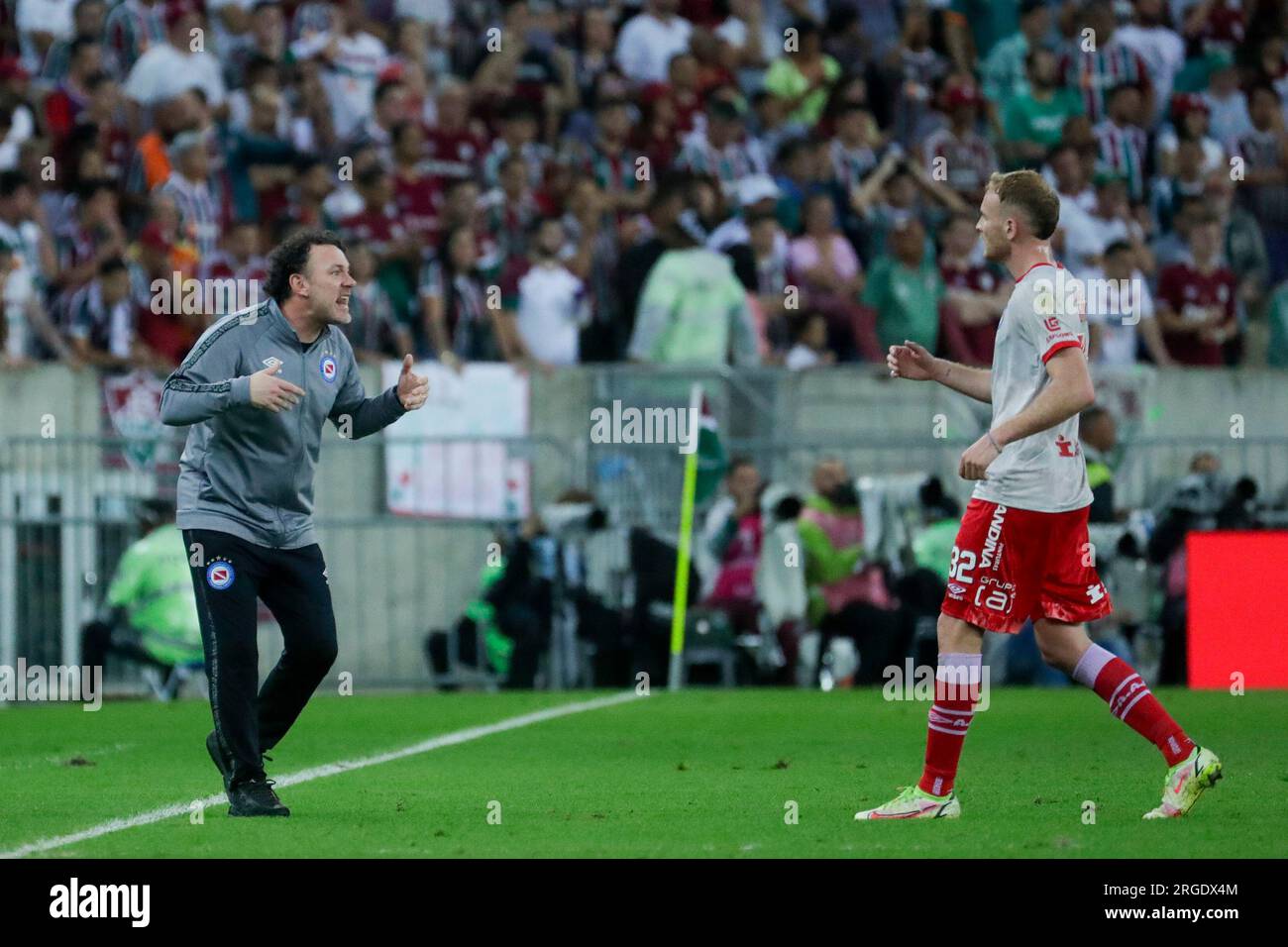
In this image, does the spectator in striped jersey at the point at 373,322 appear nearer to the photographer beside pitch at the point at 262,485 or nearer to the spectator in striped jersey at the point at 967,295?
the spectator in striped jersey at the point at 967,295

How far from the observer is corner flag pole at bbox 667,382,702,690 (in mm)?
16922

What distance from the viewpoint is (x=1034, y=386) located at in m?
8.38

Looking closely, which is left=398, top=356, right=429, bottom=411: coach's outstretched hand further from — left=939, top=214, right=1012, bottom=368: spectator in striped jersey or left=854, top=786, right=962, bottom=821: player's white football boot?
left=939, top=214, right=1012, bottom=368: spectator in striped jersey

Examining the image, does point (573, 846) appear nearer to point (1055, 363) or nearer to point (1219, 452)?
point (1055, 363)

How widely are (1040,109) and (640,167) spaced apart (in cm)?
405

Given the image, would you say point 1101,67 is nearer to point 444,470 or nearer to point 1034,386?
point 444,470

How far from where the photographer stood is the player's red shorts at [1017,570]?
8.38m

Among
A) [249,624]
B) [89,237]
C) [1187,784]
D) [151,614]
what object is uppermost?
[89,237]

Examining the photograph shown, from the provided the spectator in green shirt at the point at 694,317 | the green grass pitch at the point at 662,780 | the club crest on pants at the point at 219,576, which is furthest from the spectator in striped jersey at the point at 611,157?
the club crest on pants at the point at 219,576

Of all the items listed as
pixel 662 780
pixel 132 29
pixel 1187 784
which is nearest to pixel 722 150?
pixel 132 29

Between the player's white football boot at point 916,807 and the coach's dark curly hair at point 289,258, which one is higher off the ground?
the coach's dark curly hair at point 289,258

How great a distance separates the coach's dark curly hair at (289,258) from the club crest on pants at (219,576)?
3.54ft

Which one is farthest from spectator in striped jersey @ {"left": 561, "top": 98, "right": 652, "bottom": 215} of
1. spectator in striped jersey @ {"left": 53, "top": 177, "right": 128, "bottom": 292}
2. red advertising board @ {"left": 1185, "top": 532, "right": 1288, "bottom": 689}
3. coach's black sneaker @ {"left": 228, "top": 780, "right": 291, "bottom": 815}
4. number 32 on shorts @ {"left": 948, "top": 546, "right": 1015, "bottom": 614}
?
number 32 on shorts @ {"left": 948, "top": 546, "right": 1015, "bottom": 614}
